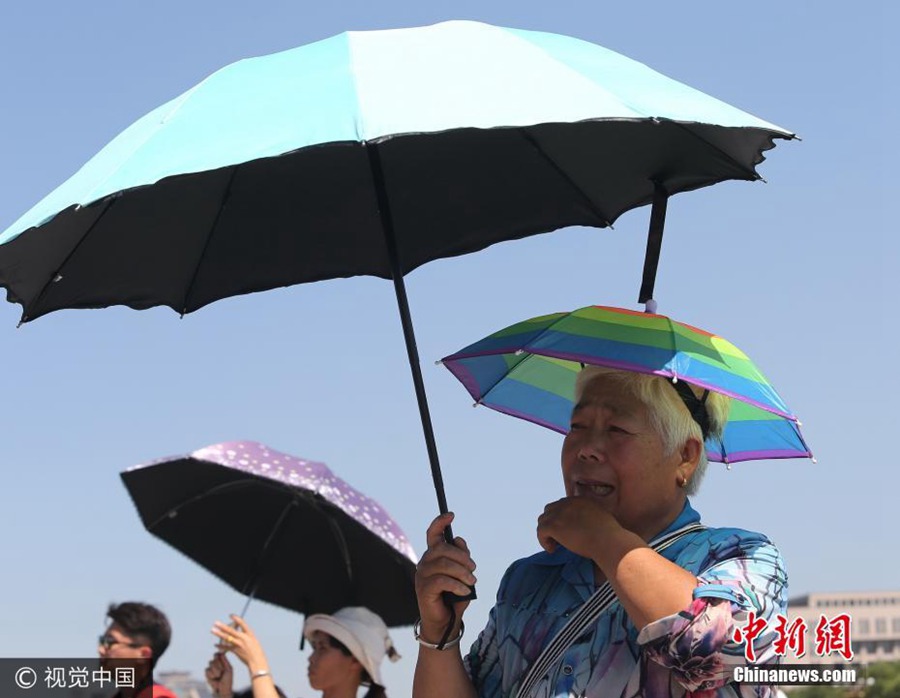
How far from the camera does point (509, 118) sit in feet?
9.62

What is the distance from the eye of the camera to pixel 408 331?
3.80 m

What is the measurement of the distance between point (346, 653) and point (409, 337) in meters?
3.23

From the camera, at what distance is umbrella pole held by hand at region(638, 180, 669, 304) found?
13.0 ft

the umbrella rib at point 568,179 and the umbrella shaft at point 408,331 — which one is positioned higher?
the umbrella rib at point 568,179

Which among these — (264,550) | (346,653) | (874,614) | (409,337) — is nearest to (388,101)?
(409,337)

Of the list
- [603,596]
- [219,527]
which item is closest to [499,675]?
[603,596]

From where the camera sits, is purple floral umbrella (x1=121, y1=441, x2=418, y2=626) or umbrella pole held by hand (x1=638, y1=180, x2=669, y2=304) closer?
umbrella pole held by hand (x1=638, y1=180, x2=669, y2=304)

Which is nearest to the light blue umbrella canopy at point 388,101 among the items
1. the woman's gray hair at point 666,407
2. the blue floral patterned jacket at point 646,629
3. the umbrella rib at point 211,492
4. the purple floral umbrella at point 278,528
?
the woman's gray hair at point 666,407

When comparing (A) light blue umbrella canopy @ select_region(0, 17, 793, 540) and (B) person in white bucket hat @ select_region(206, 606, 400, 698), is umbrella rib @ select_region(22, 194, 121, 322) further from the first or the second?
(B) person in white bucket hat @ select_region(206, 606, 400, 698)

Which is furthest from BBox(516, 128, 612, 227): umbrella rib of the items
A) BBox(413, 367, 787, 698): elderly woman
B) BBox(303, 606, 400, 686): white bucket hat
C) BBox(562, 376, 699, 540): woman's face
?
BBox(303, 606, 400, 686): white bucket hat

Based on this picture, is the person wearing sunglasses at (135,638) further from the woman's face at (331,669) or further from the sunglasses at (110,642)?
the woman's face at (331,669)

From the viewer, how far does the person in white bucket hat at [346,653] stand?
659 centimetres

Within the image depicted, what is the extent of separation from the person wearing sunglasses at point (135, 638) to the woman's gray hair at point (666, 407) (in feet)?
12.9

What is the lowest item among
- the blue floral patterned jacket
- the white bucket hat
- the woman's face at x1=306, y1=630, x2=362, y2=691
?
the blue floral patterned jacket
